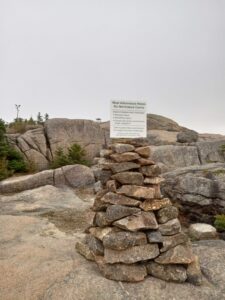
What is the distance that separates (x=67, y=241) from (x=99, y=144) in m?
15.0

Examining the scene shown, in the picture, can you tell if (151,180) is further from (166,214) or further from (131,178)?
(166,214)

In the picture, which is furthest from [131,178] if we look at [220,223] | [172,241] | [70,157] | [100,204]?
[70,157]

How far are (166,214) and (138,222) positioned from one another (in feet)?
2.55

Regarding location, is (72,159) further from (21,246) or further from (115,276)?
(115,276)

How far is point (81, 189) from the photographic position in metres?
17.2

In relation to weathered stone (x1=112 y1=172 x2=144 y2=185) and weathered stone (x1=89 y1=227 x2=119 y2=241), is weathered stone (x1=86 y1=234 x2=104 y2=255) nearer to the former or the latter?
weathered stone (x1=89 y1=227 x2=119 y2=241)

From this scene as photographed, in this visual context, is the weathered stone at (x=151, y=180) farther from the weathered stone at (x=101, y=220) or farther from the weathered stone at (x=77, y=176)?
the weathered stone at (x=77, y=176)

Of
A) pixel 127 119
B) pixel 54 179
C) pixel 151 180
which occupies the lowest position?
pixel 54 179

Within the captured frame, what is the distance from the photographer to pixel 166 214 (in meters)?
7.24

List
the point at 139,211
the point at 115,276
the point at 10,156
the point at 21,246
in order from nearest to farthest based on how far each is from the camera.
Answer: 1. the point at 115,276
2. the point at 139,211
3. the point at 21,246
4. the point at 10,156

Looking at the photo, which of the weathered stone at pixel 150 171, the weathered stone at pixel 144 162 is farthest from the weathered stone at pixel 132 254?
the weathered stone at pixel 144 162

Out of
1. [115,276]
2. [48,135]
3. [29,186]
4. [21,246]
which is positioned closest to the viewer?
[115,276]

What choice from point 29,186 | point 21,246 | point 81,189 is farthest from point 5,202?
point 21,246

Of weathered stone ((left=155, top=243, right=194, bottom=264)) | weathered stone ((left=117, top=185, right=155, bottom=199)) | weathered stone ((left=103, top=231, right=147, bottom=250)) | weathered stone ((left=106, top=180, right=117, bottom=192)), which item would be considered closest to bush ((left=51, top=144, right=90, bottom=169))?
weathered stone ((left=106, top=180, right=117, bottom=192))
